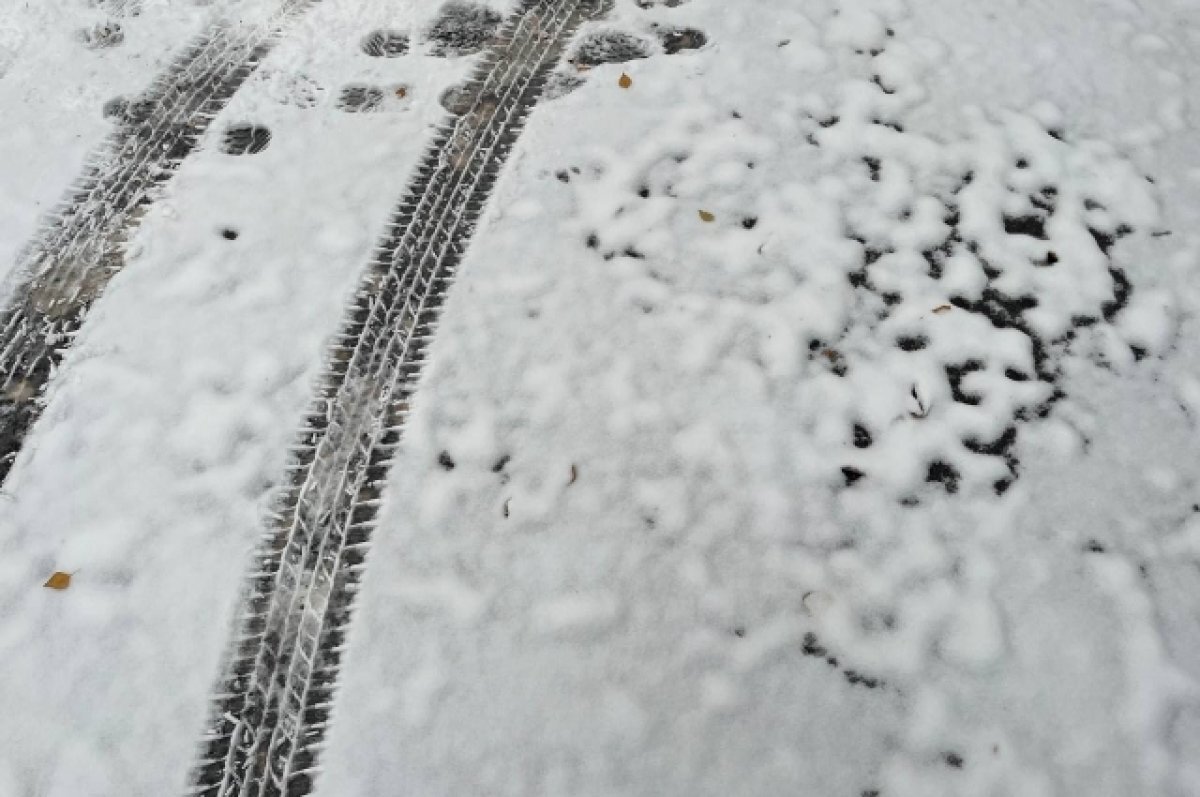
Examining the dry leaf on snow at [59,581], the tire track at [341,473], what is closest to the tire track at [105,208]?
the dry leaf on snow at [59,581]

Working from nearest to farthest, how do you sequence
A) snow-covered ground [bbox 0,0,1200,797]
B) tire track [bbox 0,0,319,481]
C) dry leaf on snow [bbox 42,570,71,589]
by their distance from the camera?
snow-covered ground [bbox 0,0,1200,797]
dry leaf on snow [bbox 42,570,71,589]
tire track [bbox 0,0,319,481]

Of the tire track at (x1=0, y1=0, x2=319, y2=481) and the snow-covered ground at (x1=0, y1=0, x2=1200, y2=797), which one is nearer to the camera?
the snow-covered ground at (x1=0, y1=0, x2=1200, y2=797)

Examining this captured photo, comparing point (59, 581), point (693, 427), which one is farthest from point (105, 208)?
point (693, 427)

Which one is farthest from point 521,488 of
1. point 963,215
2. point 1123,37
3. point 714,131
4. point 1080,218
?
point 1123,37

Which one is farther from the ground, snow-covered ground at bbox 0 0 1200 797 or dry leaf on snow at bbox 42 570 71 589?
snow-covered ground at bbox 0 0 1200 797

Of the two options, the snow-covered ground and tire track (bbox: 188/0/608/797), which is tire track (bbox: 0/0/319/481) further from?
tire track (bbox: 188/0/608/797)

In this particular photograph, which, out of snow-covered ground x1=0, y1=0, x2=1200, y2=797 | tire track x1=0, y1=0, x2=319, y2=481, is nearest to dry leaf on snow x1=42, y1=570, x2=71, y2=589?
snow-covered ground x1=0, y1=0, x2=1200, y2=797
